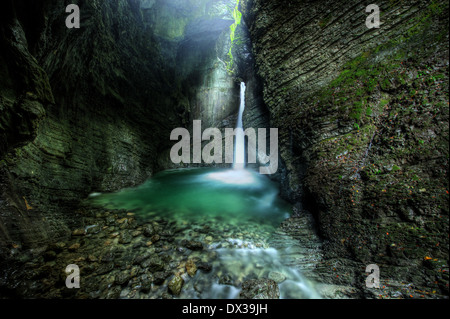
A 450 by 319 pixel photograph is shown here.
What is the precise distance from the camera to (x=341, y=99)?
15.3 feet

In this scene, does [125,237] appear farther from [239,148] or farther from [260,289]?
[239,148]

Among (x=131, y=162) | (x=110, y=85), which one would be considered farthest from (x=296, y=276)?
(x=110, y=85)

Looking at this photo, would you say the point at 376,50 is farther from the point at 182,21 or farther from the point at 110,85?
the point at 182,21

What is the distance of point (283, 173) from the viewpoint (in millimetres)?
7039

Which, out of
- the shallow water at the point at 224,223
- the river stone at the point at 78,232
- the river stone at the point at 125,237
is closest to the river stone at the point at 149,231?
the river stone at the point at 125,237

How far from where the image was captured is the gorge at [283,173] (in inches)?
115

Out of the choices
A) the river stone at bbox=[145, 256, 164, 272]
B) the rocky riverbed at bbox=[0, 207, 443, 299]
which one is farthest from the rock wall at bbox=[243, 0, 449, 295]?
the river stone at bbox=[145, 256, 164, 272]

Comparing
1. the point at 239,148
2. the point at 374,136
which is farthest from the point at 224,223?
the point at 239,148

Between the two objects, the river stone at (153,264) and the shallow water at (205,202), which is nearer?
the river stone at (153,264)

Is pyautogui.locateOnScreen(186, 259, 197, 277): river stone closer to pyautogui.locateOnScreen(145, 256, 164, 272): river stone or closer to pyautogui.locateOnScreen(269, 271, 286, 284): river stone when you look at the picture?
pyautogui.locateOnScreen(145, 256, 164, 272): river stone

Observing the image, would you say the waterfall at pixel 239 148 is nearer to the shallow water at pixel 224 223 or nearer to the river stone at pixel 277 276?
the shallow water at pixel 224 223

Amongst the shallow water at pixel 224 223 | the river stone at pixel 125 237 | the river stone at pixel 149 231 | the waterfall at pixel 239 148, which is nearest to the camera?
the shallow water at pixel 224 223

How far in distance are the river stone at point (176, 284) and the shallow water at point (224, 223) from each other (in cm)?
13

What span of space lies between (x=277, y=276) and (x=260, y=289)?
0.57 meters
